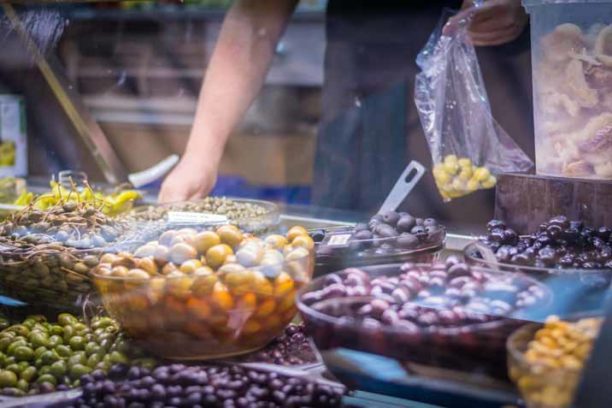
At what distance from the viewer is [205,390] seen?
1.27 m

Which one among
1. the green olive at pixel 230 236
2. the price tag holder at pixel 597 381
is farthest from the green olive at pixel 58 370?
the price tag holder at pixel 597 381

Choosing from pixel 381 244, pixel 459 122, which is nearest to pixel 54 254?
pixel 381 244

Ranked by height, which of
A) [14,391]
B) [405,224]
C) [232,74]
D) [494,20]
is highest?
[494,20]

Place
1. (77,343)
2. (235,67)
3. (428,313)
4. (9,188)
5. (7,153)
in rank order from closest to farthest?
(428,313) < (77,343) < (9,188) < (235,67) < (7,153)

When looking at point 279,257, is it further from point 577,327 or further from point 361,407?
point 577,327

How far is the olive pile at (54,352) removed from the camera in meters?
1.45

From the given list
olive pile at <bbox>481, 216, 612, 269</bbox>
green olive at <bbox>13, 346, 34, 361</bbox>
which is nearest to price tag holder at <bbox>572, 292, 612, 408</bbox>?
olive pile at <bbox>481, 216, 612, 269</bbox>

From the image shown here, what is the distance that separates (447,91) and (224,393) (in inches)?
46.3

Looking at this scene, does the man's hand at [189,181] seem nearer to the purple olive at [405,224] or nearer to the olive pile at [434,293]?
the purple olive at [405,224]

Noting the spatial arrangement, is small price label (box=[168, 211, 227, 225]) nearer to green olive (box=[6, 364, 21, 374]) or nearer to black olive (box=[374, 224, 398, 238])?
black olive (box=[374, 224, 398, 238])

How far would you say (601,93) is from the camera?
1.63m

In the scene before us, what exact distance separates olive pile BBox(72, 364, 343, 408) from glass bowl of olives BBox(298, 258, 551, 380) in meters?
0.08

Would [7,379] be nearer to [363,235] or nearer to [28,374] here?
[28,374]

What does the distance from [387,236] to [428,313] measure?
1.24ft
